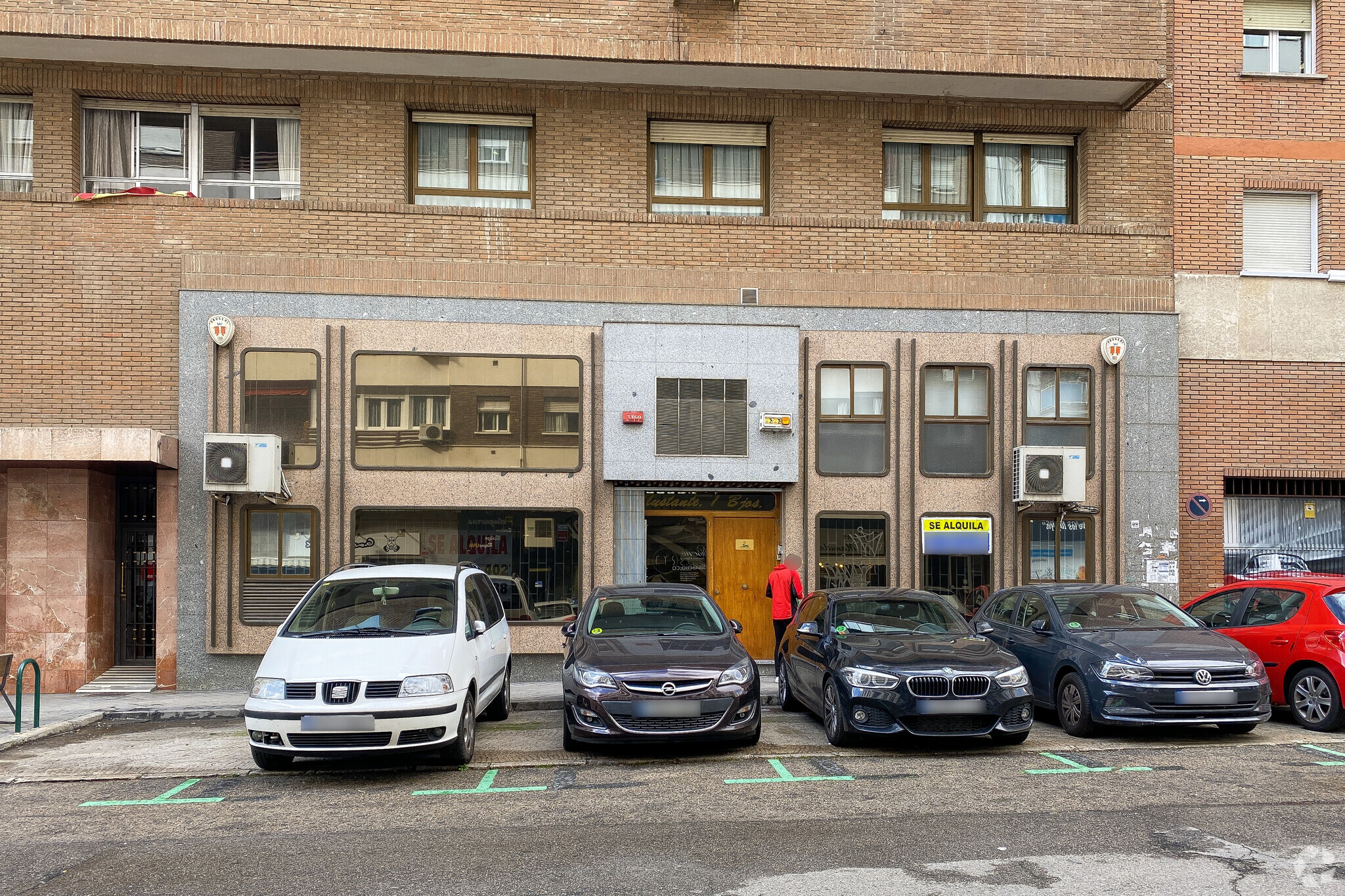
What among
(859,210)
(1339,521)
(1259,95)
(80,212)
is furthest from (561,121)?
(1339,521)

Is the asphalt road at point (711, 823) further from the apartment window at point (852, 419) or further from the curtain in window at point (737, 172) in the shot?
the curtain in window at point (737, 172)

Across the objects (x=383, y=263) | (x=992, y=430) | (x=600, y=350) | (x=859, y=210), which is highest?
(x=859, y=210)

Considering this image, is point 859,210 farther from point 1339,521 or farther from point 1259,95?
point 1339,521

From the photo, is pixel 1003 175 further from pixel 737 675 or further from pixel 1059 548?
pixel 737 675

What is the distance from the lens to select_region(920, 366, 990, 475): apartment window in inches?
610

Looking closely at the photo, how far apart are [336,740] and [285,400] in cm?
742

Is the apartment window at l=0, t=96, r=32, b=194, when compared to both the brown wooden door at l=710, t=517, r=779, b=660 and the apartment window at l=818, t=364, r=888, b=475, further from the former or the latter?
the apartment window at l=818, t=364, r=888, b=475

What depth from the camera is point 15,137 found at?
14.9 metres

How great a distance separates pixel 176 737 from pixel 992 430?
11067 mm

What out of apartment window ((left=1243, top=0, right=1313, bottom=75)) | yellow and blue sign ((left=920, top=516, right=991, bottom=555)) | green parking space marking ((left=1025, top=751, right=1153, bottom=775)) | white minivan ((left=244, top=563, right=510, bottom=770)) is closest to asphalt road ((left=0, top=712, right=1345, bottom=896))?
green parking space marking ((left=1025, top=751, right=1153, bottom=775))

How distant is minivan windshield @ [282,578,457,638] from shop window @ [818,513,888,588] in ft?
22.0

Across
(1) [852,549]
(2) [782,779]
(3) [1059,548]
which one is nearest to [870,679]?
(2) [782,779]

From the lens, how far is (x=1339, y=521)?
16.5 m

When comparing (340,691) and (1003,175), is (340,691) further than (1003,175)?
No
